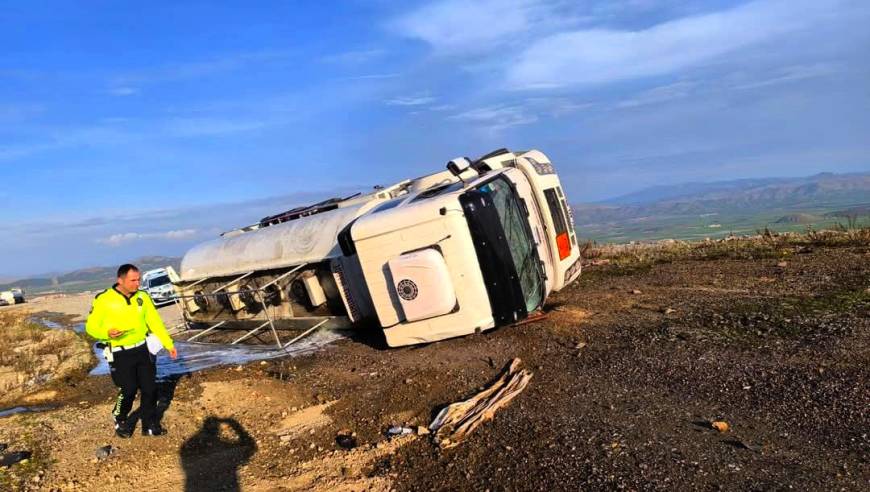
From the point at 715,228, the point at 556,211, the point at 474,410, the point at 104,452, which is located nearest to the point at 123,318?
the point at 104,452

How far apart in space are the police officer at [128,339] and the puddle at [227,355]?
296 centimetres

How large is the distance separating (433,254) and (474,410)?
2585 mm

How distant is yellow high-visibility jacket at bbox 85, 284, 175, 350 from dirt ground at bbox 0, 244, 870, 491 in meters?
1.15

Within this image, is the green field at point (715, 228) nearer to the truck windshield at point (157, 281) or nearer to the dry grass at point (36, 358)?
the dry grass at point (36, 358)

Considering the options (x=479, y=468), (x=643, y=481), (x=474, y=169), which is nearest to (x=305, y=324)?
(x=474, y=169)

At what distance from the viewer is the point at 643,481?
3807 millimetres

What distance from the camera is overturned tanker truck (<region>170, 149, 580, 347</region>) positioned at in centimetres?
758

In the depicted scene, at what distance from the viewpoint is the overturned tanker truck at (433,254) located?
24.9 feet

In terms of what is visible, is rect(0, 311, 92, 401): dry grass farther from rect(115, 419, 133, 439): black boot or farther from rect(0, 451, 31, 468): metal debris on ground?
rect(115, 419, 133, 439): black boot

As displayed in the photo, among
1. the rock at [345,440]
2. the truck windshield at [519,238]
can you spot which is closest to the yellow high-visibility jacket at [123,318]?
the rock at [345,440]

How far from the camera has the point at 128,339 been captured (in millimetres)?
6129

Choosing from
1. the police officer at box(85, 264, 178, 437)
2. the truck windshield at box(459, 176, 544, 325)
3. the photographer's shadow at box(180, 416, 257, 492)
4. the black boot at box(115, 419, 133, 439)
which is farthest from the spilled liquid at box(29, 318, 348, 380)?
the truck windshield at box(459, 176, 544, 325)

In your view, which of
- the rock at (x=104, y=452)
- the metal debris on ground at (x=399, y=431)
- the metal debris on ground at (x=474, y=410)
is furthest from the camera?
the rock at (x=104, y=452)

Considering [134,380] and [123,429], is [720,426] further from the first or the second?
[123,429]
